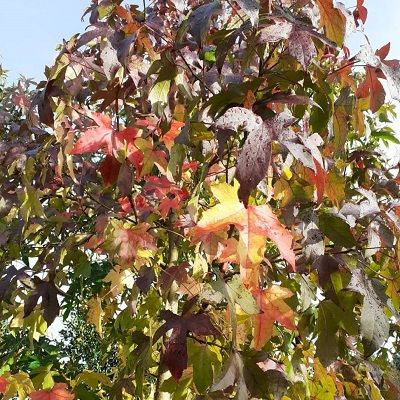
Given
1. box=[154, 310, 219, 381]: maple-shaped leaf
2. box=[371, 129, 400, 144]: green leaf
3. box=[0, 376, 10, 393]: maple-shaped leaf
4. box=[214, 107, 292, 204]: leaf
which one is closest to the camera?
box=[214, 107, 292, 204]: leaf

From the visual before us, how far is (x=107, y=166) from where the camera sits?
1.53 metres

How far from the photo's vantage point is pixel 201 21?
102cm

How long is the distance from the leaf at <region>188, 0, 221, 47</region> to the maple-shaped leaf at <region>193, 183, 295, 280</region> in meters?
0.28

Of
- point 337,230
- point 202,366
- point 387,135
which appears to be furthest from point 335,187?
point 387,135

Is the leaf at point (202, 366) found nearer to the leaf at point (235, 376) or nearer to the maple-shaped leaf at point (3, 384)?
the leaf at point (235, 376)

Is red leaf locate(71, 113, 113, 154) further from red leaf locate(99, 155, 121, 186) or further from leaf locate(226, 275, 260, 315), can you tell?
leaf locate(226, 275, 260, 315)

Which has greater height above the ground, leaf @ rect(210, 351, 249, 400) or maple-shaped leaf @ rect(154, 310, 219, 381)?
maple-shaped leaf @ rect(154, 310, 219, 381)

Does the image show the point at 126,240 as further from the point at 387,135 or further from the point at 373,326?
the point at 387,135

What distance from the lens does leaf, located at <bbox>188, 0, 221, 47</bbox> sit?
999 mm

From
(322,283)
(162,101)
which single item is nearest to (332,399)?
(322,283)

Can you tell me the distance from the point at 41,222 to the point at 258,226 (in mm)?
1248

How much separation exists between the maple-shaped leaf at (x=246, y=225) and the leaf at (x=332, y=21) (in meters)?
0.42

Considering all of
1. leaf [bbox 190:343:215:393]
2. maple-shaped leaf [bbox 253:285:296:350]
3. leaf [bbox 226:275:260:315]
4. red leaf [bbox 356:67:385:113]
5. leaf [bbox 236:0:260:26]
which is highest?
leaf [bbox 236:0:260:26]

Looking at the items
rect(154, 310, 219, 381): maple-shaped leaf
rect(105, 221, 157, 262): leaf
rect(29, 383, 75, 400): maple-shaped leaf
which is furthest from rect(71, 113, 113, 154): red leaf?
rect(29, 383, 75, 400): maple-shaped leaf
